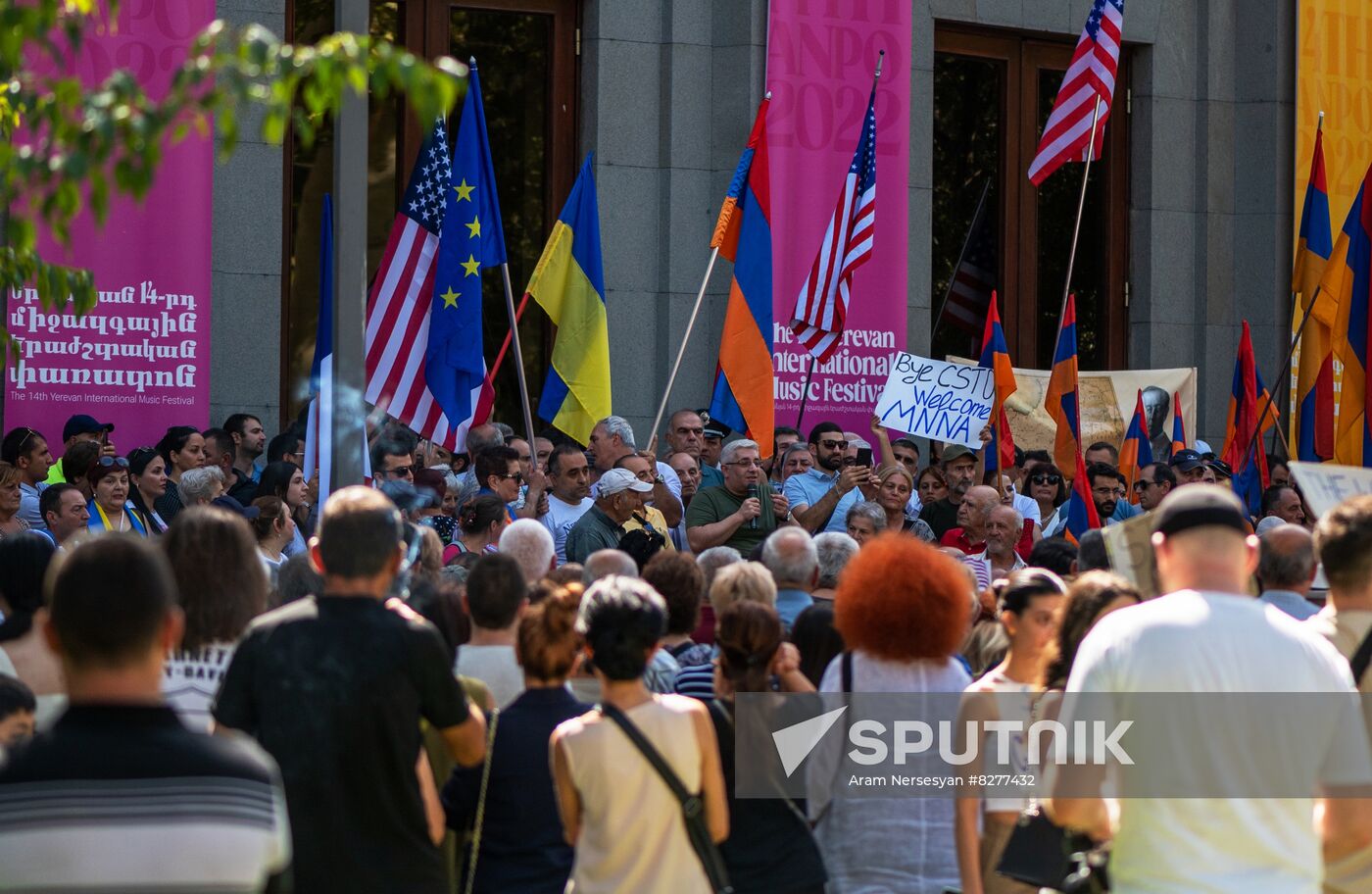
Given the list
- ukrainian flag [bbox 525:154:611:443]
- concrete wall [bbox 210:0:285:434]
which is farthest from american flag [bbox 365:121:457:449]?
concrete wall [bbox 210:0:285:434]

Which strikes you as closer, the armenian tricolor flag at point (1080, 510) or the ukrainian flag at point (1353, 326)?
the armenian tricolor flag at point (1080, 510)

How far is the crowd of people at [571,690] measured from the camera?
11.9ft

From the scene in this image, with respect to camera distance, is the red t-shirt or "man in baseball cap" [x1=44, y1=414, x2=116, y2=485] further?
"man in baseball cap" [x1=44, y1=414, x2=116, y2=485]

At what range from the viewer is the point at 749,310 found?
13398 mm

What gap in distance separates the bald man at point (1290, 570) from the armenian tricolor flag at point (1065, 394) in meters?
7.21

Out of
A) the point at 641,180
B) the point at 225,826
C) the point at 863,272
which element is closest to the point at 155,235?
the point at 641,180

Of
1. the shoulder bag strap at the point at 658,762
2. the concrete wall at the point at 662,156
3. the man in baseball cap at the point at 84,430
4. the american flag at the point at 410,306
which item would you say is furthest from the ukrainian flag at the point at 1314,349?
the shoulder bag strap at the point at 658,762

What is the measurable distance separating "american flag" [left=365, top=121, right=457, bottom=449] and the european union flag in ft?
Result: 0.19

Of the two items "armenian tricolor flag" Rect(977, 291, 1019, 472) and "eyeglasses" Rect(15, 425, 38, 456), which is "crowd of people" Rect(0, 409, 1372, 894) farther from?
"armenian tricolor flag" Rect(977, 291, 1019, 472)

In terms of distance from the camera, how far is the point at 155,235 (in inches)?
563

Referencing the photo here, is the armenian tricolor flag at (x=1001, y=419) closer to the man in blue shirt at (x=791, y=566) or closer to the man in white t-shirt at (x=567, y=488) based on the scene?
the man in white t-shirt at (x=567, y=488)

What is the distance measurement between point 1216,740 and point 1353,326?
10.5 metres

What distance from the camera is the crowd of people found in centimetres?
363

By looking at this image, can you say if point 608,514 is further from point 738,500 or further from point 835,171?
point 835,171
